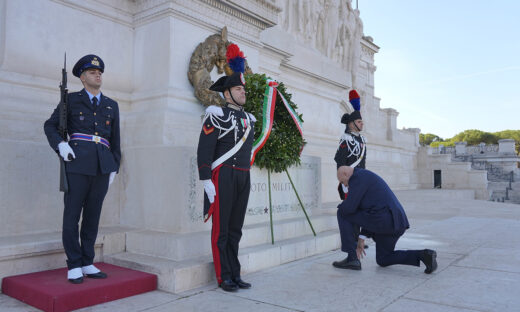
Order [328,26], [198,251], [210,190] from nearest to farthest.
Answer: [210,190], [198,251], [328,26]

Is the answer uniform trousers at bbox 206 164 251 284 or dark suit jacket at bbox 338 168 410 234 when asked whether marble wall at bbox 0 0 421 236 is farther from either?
dark suit jacket at bbox 338 168 410 234

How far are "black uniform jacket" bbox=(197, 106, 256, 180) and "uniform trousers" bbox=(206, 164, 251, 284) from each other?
0.38 feet

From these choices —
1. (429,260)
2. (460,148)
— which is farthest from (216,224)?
(460,148)

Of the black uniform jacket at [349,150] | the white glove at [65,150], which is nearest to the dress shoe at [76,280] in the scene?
the white glove at [65,150]

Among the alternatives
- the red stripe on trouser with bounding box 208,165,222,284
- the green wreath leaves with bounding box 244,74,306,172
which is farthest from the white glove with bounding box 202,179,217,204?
the green wreath leaves with bounding box 244,74,306,172

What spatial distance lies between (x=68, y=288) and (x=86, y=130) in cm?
135

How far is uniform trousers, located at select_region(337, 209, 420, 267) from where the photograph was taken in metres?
4.46

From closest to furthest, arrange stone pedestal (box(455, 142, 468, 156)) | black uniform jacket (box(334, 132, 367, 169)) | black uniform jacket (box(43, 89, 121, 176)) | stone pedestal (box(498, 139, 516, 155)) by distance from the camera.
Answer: black uniform jacket (box(43, 89, 121, 176)) → black uniform jacket (box(334, 132, 367, 169)) → stone pedestal (box(498, 139, 516, 155)) → stone pedestal (box(455, 142, 468, 156))

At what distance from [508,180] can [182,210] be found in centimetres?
2614

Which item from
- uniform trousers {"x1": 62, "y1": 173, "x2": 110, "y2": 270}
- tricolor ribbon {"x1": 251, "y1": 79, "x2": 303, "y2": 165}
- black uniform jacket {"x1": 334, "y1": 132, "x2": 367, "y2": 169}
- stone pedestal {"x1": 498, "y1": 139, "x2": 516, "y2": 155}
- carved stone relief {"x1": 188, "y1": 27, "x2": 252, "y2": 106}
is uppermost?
stone pedestal {"x1": 498, "y1": 139, "x2": 516, "y2": 155}

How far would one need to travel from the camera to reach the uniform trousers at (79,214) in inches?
139

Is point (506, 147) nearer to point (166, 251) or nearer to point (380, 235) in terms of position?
point (380, 235)

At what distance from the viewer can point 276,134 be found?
18.2 ft

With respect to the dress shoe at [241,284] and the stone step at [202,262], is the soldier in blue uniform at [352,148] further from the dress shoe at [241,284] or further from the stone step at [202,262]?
the dress shoe at [241,284]
